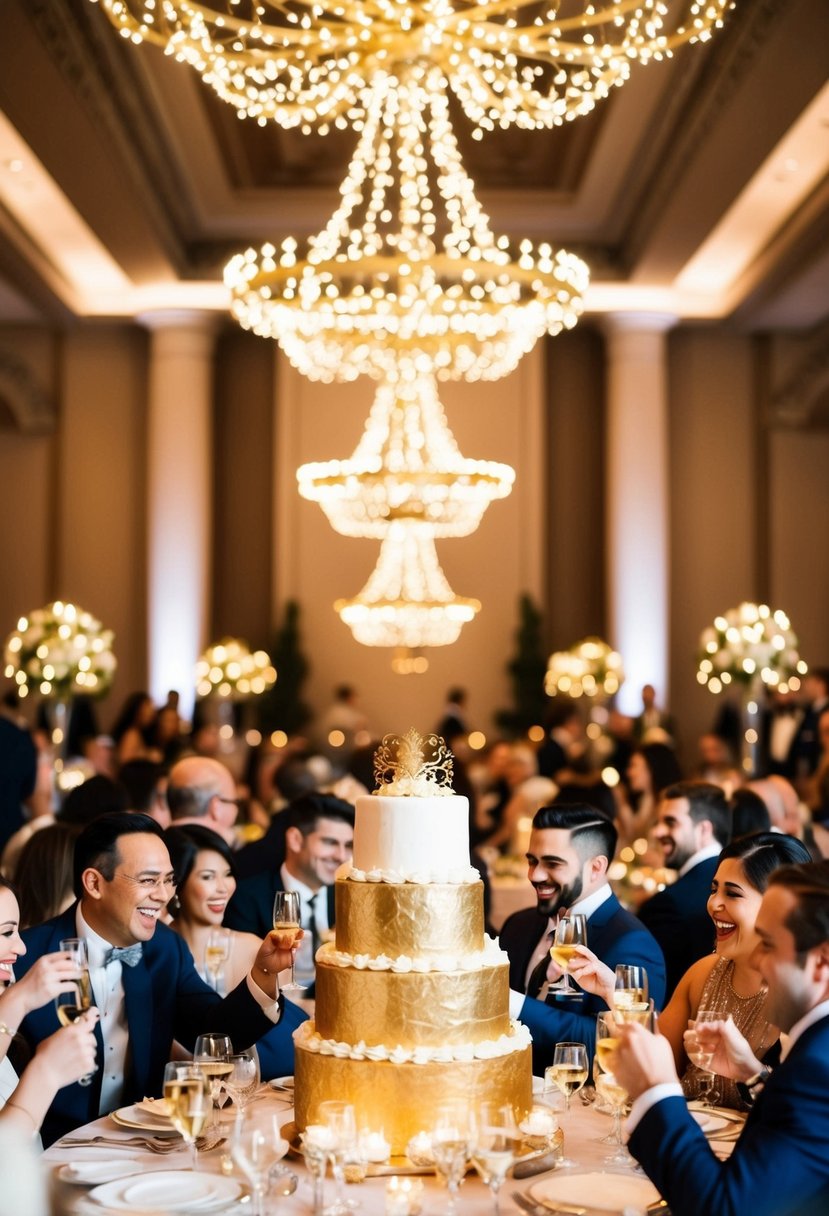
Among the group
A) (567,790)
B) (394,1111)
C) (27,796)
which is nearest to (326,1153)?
(394,1111)

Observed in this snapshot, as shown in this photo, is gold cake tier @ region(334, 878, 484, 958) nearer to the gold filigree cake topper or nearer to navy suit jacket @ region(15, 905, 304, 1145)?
the gold filigree cake topper

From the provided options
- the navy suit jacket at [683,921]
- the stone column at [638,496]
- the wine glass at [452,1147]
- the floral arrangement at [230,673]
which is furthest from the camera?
the stone column at [638,496]

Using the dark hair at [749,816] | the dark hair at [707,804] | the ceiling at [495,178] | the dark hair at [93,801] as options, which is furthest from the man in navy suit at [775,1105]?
the ceiling at [495,178]

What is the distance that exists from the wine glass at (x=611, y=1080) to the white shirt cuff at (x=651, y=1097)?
0.33 ft

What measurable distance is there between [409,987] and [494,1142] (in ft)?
1.81

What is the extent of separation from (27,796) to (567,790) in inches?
105

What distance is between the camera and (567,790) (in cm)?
607

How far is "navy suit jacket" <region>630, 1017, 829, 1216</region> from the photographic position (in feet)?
7.72

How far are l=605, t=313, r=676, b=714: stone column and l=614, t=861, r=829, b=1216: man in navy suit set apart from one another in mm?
11862

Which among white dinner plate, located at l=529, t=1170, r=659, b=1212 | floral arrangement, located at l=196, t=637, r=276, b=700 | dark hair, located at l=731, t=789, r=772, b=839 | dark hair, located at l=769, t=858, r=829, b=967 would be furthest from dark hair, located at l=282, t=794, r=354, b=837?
floral arrangement, located at l=196, t=637, r=276, b=700

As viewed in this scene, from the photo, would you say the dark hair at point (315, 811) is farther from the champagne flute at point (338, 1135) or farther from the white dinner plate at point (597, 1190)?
the champagne flute at point (338, 1135)

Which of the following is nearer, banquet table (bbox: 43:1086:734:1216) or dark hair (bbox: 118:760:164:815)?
banquet table (bbox: 43:1086:734:1216)

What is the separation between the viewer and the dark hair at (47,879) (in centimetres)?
450

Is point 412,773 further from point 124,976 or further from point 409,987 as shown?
point 124,976
